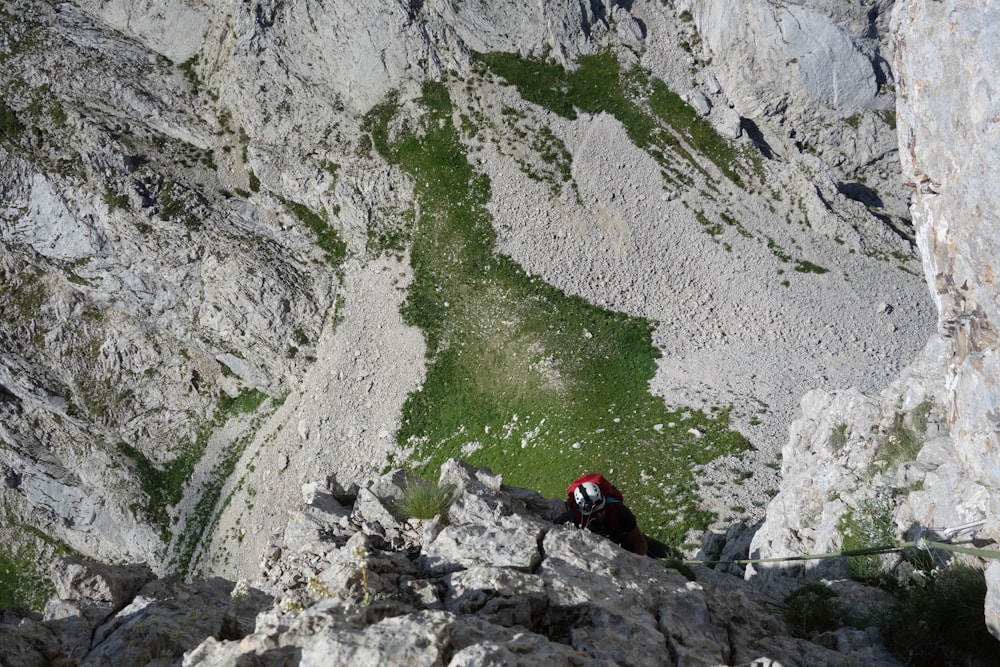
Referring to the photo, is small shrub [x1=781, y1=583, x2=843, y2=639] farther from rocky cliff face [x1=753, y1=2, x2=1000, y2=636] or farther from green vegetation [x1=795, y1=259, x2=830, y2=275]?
green vegetation [x1=795, y1=259, x2=830, y2=275]

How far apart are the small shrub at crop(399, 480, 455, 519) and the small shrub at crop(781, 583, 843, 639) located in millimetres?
5459

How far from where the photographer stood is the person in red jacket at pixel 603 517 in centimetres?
1189

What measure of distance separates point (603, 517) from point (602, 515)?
5 centimetres

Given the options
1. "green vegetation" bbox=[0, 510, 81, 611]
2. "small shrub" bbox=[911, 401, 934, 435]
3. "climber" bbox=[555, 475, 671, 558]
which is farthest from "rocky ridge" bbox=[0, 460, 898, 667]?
"green vegetation" bbox=[0, 510, 81, 611]

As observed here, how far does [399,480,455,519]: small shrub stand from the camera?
1099 cm

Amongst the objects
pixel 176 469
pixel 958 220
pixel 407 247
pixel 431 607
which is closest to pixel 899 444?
pixel 958 220

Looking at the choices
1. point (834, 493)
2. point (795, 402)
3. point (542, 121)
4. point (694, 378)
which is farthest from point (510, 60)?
point (834, 493)

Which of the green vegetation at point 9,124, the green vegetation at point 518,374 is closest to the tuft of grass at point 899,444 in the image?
the green vegetation at point 518,374

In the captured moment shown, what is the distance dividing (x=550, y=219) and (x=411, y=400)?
1187 centimetres

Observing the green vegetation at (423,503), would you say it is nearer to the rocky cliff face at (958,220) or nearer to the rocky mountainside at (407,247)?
the rocky cliff face at (958,220)

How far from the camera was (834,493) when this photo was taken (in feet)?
44.6

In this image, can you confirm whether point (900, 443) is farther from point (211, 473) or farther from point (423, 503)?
point (211, 473)

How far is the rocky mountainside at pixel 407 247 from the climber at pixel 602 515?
11.8 metres

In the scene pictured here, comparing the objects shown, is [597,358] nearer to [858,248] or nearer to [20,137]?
[858,248]
